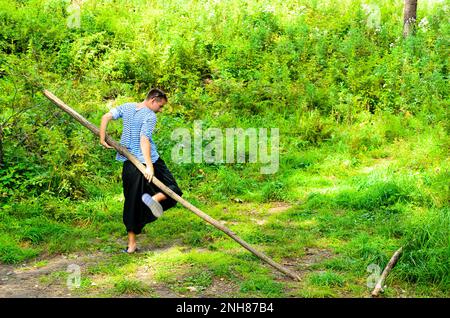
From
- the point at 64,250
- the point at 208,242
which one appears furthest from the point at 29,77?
the point at 208,242

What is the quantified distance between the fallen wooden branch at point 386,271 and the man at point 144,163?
8.51 ft

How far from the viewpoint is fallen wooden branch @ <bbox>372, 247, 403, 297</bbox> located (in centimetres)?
613

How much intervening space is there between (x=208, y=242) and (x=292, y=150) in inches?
151

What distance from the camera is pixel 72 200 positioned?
8898 millimetres

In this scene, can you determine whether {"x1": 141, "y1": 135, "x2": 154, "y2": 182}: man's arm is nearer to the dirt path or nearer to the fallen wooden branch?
the dirt path

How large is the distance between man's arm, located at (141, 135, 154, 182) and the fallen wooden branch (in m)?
2.75

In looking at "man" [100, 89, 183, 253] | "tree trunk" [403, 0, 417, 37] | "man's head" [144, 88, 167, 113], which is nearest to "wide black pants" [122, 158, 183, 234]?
"man" [100, 89, 183, 253]

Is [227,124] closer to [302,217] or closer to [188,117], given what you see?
[188,117]

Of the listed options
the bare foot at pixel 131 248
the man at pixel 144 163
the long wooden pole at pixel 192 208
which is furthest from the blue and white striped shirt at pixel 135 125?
the bare foot at pixel 131 248

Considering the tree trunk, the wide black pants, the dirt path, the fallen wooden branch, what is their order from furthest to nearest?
the tree trunk → the wide black pants → the dirt path → the fallen wooden branch

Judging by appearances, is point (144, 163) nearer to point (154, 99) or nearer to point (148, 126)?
point (148, 126)

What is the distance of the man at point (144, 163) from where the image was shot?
23.1 feet

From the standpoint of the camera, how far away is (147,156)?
6977mm

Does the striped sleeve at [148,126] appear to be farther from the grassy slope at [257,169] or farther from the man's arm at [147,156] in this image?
the grassy slope at [257,169]
